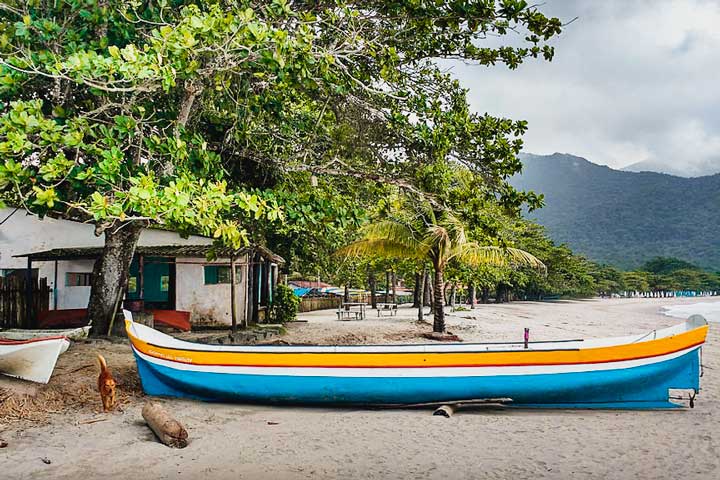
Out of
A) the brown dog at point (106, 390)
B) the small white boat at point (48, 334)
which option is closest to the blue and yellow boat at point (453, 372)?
the brown dog at point (106, 390)

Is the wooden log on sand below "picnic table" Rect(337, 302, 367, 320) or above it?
below

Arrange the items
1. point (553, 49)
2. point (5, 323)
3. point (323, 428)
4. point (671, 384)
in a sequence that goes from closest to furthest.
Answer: point (323, 428) < point (671, 384) < point (553, 49) < point (5, 323)

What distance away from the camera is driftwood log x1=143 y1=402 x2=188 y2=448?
18.4ft

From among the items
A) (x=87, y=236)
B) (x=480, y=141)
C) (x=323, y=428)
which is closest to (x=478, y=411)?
(x=323, y=428)

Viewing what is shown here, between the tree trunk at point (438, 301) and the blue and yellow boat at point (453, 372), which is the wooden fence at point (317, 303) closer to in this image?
the tree trunk at point (438, 301)

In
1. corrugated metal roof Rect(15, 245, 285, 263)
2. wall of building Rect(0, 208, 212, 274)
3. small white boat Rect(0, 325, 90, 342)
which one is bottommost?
small white boat Rect(0, 325, 90, 342)

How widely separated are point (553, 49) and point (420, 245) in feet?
24.5

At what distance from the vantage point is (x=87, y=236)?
1541 cm

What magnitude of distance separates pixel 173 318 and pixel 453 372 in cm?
908

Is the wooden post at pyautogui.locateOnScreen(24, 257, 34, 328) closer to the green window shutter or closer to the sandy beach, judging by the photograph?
the green window shutter

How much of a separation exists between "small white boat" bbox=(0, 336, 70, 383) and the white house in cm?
725

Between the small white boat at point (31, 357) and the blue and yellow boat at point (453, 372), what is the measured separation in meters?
1.11

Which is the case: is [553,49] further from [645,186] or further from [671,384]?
[645,186]

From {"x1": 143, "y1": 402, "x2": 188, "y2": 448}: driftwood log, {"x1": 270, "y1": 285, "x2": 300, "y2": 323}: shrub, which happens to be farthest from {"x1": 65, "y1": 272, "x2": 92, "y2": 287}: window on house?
{"x1": 143, "y1": 402, "x2": 188, "y2": 448}: driftwood log
